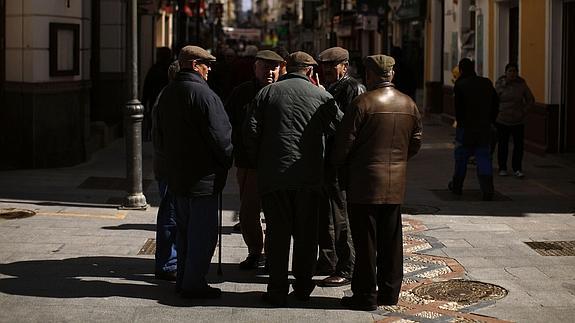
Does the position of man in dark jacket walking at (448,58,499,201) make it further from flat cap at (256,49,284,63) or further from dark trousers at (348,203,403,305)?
dark trousers at (348,203,403,305)

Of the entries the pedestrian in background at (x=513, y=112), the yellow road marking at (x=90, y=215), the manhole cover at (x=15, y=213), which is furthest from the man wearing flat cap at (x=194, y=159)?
the pedestrian in background at (x=513, y=112)

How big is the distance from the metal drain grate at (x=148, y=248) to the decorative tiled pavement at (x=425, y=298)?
2255mm

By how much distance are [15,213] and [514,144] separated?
7333mm

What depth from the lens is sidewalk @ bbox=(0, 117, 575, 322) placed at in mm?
7117

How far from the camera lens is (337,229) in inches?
317

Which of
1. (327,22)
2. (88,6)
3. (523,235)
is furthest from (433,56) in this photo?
(327,22)

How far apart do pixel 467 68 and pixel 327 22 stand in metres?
58.7

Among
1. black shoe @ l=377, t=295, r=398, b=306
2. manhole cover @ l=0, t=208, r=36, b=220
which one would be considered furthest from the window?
black shoe @ l=377, t=295, r=398, b=306

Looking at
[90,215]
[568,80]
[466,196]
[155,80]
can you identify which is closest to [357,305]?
[90,215]

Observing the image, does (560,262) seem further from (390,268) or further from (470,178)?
(470,178)

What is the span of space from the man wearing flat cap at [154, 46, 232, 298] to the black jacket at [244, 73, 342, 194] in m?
0.23

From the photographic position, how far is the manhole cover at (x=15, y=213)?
10.9 metres

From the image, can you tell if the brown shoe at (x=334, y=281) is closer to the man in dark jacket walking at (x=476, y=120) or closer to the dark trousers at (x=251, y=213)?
the dark trousers at (x=251, y=213)

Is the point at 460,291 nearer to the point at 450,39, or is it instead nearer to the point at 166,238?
the point at 166,238
